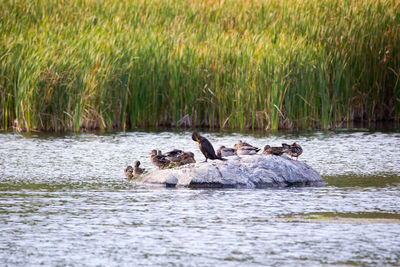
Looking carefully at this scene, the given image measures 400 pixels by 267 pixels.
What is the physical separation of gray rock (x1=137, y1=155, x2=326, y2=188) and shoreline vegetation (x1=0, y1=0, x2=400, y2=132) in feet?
28.7

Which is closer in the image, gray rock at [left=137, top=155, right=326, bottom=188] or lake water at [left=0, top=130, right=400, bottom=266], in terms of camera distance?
lake water at [left=0, top=130, right=400, bottom=266]

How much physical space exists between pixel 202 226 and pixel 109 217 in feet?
4.28

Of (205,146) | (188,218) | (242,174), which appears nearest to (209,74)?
(205,146)

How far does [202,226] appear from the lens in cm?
962

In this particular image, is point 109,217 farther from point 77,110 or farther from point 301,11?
point 301,11

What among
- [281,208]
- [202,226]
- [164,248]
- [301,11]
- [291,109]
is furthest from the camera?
[301,11]

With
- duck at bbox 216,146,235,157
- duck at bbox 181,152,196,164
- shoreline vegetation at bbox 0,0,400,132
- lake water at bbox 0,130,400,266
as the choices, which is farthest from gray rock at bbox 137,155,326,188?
shoreline vegetation at bbox 0,0,400,132

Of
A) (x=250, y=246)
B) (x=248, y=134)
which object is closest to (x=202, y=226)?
(x=250, y=246)

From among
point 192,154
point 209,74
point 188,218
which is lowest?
point 188,218

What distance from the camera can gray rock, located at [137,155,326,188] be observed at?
13023 mm

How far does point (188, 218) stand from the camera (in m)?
10.1

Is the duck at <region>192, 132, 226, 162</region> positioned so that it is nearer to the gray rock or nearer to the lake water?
the gray rock

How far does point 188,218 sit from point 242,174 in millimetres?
3174

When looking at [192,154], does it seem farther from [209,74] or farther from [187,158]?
[209,74]
